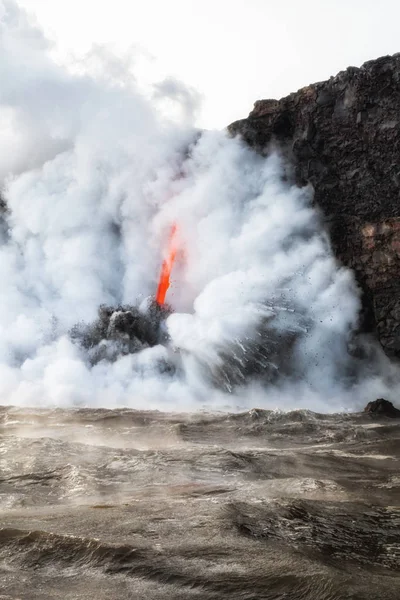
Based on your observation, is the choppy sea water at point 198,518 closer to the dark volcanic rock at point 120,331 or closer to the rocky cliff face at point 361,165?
the rocky cliff face at point 361,165

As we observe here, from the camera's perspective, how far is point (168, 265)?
29.2 metres

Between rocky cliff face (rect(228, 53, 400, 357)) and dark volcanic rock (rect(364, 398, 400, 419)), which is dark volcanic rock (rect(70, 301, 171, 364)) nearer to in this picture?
rocky cliff face (rect(228, 53, 400, 357))

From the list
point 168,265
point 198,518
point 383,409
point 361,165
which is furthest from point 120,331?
point 198,518

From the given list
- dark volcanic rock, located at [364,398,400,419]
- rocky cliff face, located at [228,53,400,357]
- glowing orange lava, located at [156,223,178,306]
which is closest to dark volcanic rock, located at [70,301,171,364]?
glowing orange lava, located at [156,223,178,306]

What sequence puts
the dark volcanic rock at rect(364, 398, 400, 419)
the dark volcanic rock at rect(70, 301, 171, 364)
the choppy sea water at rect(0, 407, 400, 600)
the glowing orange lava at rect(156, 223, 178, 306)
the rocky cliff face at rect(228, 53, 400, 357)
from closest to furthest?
1. the choppy sea water at rect(0, 407, 400, 600)
2. the dark volcanic rock at rect(364, 398, 400, 419)
3. the rocky cliff face at rect(228, 53, 400, 357)
4. the dark volcanic rock at rect(70, 301, 171, 364)
5. the glowing orange lava at rect(156, 223, 178, 306)

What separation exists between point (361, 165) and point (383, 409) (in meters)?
11.8

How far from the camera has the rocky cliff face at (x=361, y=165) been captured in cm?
2175

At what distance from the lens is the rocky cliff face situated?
71.4ft

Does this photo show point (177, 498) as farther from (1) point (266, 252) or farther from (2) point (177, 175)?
(2) point (177, 175)

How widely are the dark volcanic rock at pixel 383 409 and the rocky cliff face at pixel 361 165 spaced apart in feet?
16.3

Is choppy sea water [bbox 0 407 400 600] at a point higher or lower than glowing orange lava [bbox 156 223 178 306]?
lower

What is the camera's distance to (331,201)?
24.3m

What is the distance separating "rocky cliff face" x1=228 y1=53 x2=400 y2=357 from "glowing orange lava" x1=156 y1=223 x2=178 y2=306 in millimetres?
7416

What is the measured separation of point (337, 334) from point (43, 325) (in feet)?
49.7
